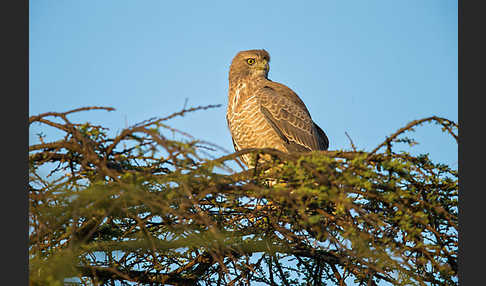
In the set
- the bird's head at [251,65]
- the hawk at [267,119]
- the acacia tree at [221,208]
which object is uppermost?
the bird's head at [251,65]

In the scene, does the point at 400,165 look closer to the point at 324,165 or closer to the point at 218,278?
the point at 324,165

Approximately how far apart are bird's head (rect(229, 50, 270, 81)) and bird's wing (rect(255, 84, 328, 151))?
45 cm

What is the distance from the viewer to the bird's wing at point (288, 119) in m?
6.36

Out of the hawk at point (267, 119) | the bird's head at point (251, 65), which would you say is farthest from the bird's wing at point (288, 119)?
the bird's head at point (251, 65)

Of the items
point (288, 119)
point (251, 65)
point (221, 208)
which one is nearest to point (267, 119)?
point (288, 119)

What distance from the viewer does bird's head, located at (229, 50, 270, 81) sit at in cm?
716

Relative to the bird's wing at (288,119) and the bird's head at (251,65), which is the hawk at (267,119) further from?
the bird's head at (251,65)

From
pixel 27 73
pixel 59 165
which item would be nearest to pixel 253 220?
pixel 59 165

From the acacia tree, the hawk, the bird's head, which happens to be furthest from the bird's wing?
the acacia tree

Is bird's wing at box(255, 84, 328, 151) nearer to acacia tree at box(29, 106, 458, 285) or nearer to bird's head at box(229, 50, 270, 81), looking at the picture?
bird's head at box(229, 50, 270, 81)

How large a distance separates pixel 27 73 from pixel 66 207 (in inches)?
41.8

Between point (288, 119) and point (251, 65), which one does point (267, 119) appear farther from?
point (251, 65)

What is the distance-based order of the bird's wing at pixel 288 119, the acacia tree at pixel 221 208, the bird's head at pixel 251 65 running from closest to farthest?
1. the acacia tree at pixel 221 208
2. the bird's wing at pixel 288 119
3. the bird's head at pixel 251 65

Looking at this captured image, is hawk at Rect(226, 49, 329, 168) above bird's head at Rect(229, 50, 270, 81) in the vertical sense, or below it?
below
